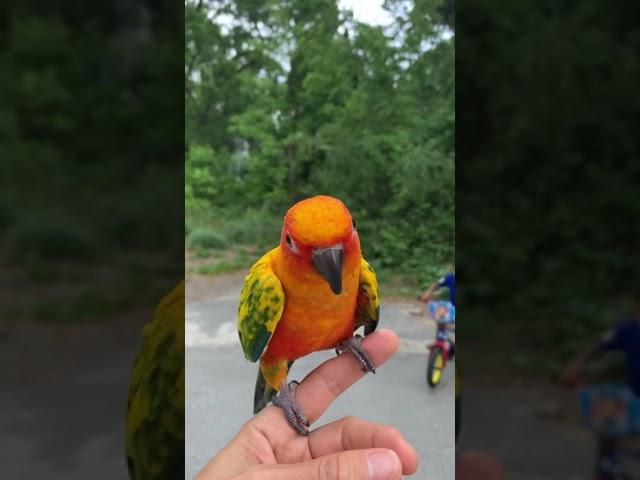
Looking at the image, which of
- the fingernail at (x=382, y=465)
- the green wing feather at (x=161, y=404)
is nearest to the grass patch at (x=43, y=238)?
the green wing feather at (x=161, y=404)

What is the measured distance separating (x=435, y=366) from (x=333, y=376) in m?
0.16

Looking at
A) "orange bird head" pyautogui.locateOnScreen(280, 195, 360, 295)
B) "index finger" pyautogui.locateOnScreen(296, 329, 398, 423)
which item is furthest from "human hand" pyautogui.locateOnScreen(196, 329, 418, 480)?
"orange bird head" pyautogui.locateOnScreen(280, 195, 360, 295)

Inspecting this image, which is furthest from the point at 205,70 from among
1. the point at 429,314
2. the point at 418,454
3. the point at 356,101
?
the point at 418,454

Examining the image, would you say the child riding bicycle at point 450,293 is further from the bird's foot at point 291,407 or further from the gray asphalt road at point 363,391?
the bird's foot at point 291,407

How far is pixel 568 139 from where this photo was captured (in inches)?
41.2

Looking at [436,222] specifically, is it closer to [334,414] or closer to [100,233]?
[334,414]

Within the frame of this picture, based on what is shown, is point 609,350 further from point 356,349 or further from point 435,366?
point 356,349

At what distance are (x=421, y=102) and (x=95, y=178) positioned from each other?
21.6 inches

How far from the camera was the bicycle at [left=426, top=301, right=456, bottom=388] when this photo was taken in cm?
84

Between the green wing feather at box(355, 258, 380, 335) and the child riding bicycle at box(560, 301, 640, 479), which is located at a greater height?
A: the green wing feather at box(355, 258, 380, 335)

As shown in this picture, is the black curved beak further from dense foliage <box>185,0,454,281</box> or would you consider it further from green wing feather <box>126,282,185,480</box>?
green wing feather <box>126,282,185,480</box>

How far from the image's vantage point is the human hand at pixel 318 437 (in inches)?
→ 27.6

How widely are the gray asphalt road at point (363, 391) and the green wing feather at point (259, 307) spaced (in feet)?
0.16

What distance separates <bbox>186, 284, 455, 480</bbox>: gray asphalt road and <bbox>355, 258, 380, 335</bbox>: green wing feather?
1.7 inches
